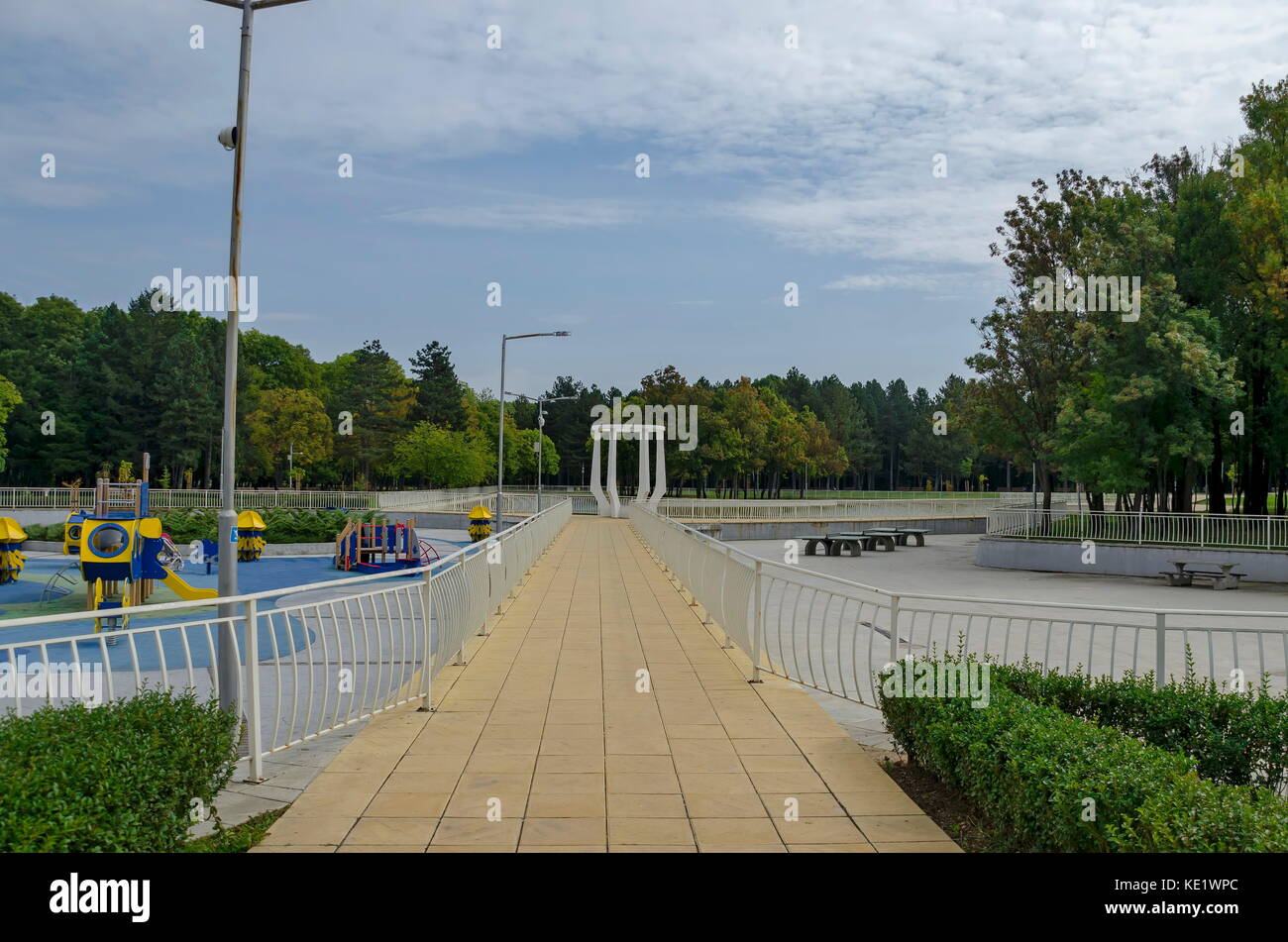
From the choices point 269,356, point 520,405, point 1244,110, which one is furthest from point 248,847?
point 520,405

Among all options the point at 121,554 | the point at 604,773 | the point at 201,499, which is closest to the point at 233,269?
the point at 604,773

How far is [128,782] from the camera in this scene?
375cm

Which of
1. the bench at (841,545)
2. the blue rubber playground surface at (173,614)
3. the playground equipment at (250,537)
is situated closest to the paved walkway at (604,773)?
the blue rubber playground surface at (173,614)

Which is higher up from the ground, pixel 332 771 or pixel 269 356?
pixel 269 356

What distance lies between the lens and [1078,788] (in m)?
3.99

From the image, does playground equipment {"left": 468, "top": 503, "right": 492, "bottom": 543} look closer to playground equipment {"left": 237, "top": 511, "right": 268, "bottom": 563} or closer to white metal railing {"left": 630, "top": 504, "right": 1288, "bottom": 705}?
playground equipment {"left": 237, "top": 511, "right": 268, "bottom": 563}

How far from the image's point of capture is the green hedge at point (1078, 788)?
11.7 ft

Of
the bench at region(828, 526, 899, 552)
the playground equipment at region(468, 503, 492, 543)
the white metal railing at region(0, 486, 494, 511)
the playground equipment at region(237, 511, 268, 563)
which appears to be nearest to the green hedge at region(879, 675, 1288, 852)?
the playground equipment at region(237, 511, 268, 563)

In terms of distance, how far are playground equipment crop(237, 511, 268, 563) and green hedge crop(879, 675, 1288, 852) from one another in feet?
85.8

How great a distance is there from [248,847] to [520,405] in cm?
11143

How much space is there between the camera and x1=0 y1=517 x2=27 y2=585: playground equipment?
2400cm

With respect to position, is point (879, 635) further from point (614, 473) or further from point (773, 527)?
point (614, 473)

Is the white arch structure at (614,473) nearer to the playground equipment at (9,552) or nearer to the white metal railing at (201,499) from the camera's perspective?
the white metal railing at (201,499)
